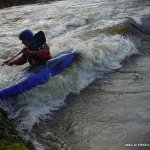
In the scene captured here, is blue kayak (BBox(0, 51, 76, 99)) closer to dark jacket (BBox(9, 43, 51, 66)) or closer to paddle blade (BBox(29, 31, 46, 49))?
dark jacket (BBox(9, 43, 51, 66))

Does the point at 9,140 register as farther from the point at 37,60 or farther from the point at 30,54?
the point at 37,60

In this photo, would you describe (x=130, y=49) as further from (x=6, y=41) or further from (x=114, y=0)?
(x=114, y=0)

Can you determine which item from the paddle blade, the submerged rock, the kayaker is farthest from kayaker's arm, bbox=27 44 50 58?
the submerged rock

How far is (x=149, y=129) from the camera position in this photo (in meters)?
6.04

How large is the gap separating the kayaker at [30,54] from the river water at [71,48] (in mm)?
586

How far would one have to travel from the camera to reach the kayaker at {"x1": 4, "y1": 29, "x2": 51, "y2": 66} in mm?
8305

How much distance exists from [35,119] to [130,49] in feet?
17.9

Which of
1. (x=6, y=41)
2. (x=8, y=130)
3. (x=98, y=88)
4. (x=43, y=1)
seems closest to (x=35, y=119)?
(x=8, y=130)

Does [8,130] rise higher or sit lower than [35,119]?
higher

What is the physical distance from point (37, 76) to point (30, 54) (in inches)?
22.4

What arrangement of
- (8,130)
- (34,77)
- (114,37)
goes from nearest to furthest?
1. (8,130)
2. (34,77)
3. (114,37)

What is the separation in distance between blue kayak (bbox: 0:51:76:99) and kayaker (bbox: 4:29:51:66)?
0.20 m

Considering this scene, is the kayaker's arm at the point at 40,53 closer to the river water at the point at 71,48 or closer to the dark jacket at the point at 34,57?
the dark jacket at the point at 34,57

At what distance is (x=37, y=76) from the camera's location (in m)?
8.37
